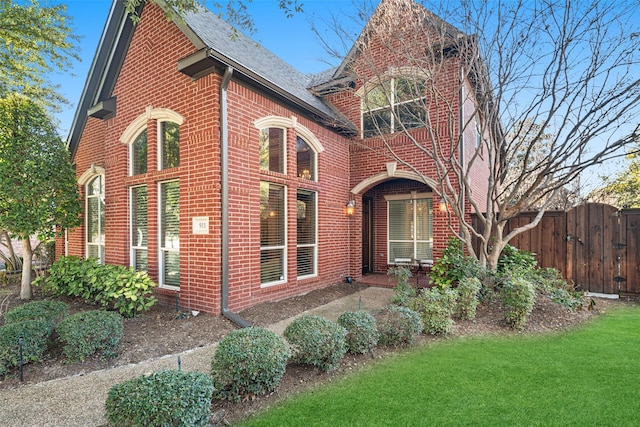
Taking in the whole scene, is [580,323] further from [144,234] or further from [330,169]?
[144,234]

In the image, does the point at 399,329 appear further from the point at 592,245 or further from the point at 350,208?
the point at 592,245

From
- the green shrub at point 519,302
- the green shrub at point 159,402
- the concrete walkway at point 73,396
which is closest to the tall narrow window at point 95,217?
the concrete walkway at point 73,396

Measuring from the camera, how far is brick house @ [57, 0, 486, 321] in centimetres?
561

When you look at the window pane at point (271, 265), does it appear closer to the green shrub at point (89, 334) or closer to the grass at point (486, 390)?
the green shrub at point (89, 334)

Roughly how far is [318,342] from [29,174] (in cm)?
745

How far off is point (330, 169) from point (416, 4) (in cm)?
400

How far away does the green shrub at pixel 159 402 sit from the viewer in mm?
2182

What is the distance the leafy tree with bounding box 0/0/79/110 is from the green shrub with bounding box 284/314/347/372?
10.9m

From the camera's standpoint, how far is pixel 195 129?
582 centimetres

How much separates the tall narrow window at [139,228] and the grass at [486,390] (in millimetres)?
5439

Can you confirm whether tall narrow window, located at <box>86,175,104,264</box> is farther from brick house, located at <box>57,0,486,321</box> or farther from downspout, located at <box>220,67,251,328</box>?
downspout, located at <box>220,67,251,328</box>

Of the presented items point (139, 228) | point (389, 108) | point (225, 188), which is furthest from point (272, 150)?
point (139, 228)

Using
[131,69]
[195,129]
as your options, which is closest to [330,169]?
[195,129]

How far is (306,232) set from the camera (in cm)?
765
